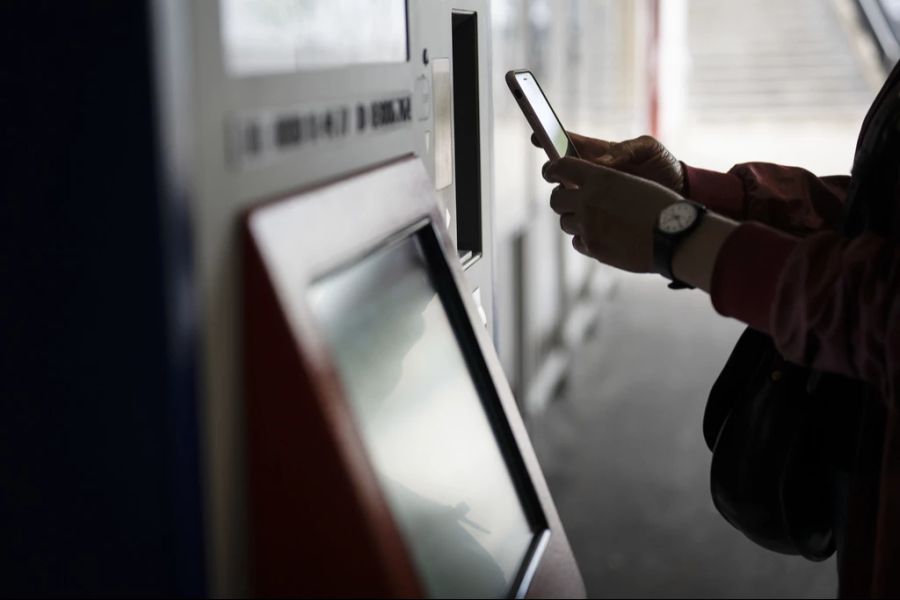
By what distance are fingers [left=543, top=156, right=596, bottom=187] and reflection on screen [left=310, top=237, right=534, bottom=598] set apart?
24 cm

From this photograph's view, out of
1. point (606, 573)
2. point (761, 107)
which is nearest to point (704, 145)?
point (761, 107)

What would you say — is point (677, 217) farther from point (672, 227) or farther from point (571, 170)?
point (571, 170)

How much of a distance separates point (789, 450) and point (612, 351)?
13.4 ft

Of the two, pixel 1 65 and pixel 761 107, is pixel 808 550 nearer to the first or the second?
pixel 1 65

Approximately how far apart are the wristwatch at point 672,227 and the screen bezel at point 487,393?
195 millimetres

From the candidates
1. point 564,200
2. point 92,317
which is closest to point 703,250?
point 564,200

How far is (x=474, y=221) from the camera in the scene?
4.11 ft

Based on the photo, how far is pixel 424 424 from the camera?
2.58 ft

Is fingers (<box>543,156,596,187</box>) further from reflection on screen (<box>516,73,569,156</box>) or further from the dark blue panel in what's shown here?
the dark blue panel

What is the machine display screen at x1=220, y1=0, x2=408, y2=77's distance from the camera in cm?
62

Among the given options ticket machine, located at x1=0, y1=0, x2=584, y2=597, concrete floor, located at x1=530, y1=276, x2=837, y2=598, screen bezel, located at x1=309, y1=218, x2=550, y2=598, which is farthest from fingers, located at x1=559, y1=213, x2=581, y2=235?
concrete floor, located at x1=530, y1=276, x2=837, y2=598

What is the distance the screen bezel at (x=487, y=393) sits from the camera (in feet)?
2.78

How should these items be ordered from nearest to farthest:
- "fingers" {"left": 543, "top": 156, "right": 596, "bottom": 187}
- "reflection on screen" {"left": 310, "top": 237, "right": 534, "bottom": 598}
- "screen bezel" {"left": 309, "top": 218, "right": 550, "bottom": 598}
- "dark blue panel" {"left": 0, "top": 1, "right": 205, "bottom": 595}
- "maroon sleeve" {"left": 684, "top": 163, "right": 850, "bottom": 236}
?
"dark blue panel" {"left": 0, "top": 1, "right": 205, "bottom": 595} → "reflection on screen" {"left": 310, "top": 237, "right": 534, "bottom": 598} → "screen bezel" {"left": 309, "top": 218, "right": 550, "bottom": 598} → "fingers" {"left": 543, "top": 156, "right": 596, "bottom": 187} → "maroon sleeve" {"left": 684, "top": 163, "right": 850, "bottom": 236}

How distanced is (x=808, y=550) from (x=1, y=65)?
937 millimetres
